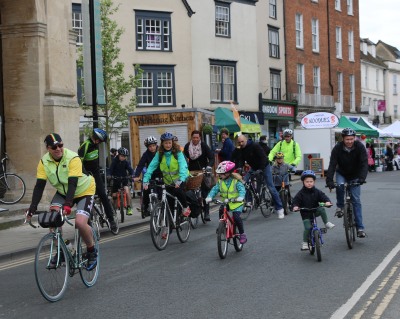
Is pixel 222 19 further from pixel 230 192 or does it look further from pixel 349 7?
pixel 230 192

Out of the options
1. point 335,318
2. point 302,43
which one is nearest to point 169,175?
point 335,318

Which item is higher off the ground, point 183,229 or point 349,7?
point 349,7

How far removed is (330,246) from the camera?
988 centimetres

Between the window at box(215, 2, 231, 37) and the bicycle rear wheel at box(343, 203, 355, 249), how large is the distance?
2605 centimetres

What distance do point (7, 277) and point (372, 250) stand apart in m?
5.34

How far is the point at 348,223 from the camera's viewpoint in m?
9.56

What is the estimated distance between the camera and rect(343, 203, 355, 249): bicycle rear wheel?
944cm

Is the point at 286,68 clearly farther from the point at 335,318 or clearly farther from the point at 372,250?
the point at 335,318

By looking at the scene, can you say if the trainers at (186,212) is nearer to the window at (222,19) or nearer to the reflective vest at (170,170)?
the reflective vest at (170,170)

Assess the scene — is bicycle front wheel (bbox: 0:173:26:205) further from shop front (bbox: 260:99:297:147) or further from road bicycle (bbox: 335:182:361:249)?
shop front (bbox: 260:99:297:147)

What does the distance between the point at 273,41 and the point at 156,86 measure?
39.9 ft

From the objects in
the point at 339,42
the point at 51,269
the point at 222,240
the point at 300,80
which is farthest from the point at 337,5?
the point at 51,269

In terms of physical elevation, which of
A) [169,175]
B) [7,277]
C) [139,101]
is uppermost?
[139,101]

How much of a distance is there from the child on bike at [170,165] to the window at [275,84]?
1173 inches
